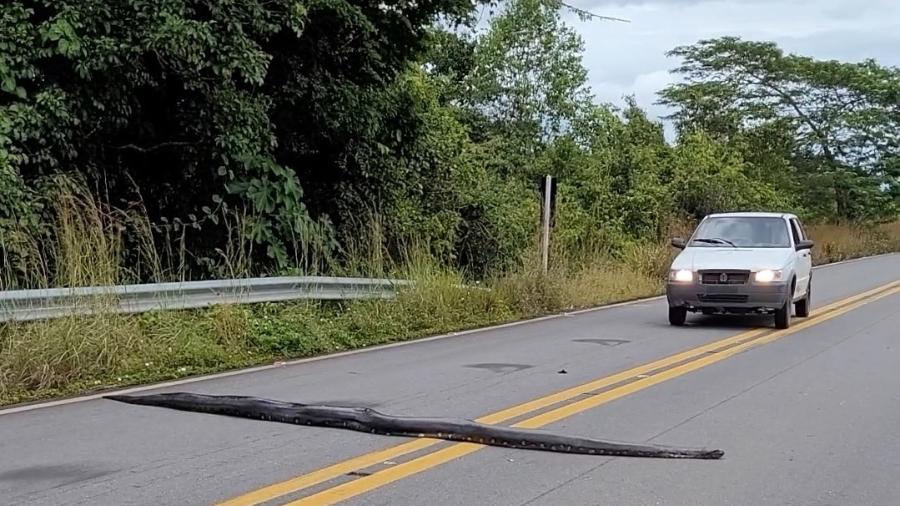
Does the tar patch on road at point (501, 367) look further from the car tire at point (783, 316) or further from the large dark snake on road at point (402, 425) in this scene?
the car tire at point (783, 316)

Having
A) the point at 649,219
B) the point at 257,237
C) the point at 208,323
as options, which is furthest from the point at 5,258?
the point at 649,219

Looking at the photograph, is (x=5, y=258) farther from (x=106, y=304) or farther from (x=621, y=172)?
(x=621, y=172)

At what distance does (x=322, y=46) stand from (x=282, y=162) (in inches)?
80.6

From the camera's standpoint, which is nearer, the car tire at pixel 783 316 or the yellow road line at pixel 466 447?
the yellow road line at pixel 466 447

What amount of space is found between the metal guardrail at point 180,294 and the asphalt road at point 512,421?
1.64 meters

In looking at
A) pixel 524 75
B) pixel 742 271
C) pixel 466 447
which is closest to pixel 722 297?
pixel 742 271

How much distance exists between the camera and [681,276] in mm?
14711

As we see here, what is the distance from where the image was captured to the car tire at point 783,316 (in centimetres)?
1435

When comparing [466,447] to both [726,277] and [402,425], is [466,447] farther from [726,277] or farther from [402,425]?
[726,277]

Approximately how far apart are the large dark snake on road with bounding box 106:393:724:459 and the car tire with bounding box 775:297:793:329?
318 inches

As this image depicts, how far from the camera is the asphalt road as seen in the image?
5.84m

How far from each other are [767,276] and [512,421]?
781 centimetres

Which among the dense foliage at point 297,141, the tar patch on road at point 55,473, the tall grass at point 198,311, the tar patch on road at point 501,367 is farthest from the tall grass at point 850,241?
the tar patch on road at point 55,473

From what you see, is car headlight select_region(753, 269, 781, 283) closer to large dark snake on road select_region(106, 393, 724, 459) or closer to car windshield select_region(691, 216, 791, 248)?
car windshield select_region(691, 216, 791, 248)
